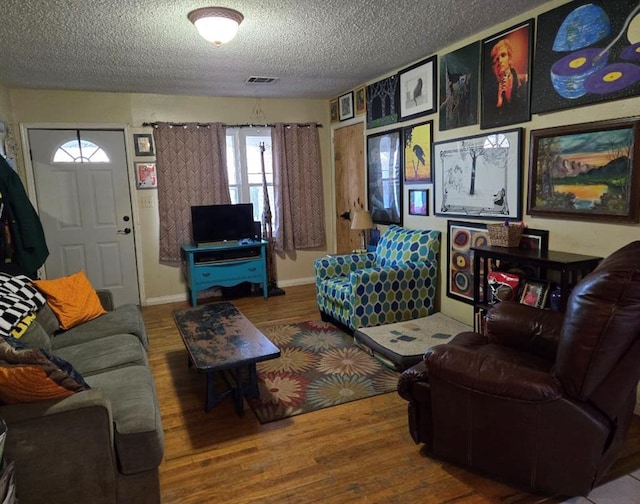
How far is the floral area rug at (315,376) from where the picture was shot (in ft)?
9.11

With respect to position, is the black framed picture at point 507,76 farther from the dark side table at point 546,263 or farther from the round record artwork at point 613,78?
the dark side table at point 546,263

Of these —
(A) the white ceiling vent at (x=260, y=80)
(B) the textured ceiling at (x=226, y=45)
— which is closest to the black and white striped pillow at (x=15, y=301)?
(B) the textured ceiling at (x=226, y=45)

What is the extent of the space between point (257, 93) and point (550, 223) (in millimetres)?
3631

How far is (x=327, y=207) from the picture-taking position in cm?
603

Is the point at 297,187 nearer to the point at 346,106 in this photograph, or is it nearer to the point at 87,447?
the point at 346,106

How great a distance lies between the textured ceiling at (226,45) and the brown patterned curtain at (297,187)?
3.23 feet

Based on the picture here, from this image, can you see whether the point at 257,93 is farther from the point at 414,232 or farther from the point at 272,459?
the point at 272,459

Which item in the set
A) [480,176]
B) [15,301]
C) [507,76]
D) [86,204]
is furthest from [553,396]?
[86,204]

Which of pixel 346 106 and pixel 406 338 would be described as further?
pixel 346 106

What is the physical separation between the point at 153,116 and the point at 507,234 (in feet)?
13.3

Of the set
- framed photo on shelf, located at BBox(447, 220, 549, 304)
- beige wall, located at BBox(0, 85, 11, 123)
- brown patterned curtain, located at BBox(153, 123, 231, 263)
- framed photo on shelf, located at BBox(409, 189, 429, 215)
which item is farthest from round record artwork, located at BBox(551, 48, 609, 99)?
beige wall, located at BBox(0, 85, 11, 123)

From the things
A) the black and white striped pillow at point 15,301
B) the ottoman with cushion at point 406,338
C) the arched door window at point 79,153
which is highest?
the arched door window at point 79,153

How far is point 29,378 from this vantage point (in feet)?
5.23

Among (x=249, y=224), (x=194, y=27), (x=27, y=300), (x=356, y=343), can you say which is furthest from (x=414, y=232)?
(x=27, y=300)
